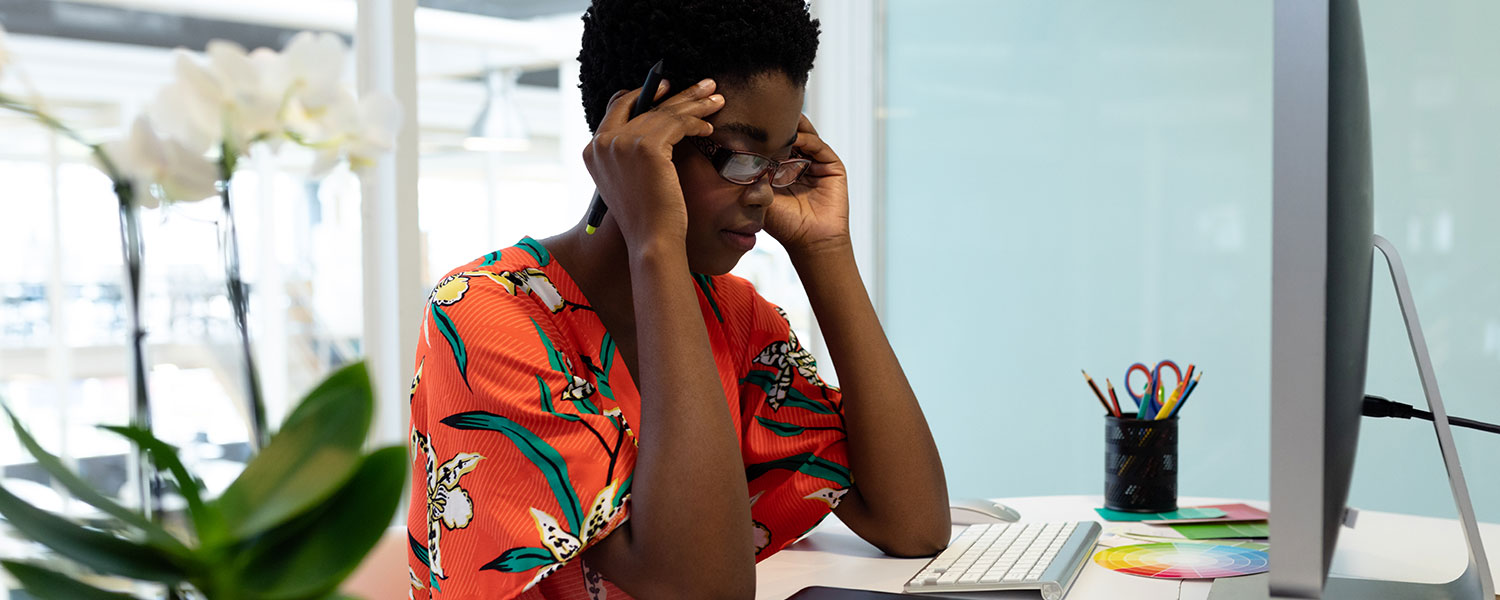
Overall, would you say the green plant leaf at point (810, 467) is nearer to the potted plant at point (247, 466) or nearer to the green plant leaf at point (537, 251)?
the green plant leaf at point (537, 251)

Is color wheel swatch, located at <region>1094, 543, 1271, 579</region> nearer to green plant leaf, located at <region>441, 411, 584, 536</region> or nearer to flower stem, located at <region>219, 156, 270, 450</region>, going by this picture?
green plant leaf, located at <region>441, 411, 584, 536</region>

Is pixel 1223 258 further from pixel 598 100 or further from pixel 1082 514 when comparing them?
pixel 598 100

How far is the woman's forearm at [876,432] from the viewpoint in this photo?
1132mm

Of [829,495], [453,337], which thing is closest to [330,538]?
[453,337]

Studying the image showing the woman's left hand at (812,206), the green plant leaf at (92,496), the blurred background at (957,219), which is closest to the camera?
the green plant leaf at (92,496)

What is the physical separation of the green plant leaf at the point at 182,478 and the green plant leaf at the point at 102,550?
2 centimetres

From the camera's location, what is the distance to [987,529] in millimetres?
1209

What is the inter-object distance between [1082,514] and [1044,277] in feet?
4.19

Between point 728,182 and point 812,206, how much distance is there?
26 centimetres

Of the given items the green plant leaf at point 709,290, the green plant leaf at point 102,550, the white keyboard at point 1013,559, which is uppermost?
the green plant leaf at point 709,290

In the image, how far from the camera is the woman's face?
1011mm

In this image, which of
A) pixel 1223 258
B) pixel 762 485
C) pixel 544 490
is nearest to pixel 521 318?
pixel 544 490

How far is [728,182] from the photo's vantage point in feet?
3.38

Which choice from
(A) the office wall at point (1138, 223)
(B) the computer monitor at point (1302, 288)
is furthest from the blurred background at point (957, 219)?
(B) the computer monitor at point (1302, 288)
